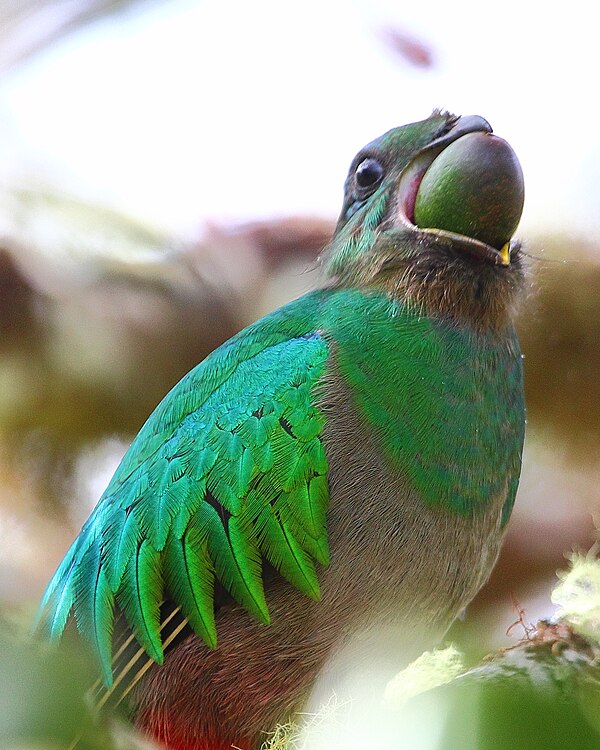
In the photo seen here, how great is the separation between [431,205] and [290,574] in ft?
1.75

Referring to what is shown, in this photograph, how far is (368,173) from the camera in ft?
4.40

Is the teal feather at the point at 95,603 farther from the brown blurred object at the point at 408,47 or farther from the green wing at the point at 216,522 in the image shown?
the brown blurred object at the point at 408,47

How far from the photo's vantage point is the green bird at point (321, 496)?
3.41ft

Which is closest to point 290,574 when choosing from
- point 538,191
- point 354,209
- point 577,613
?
point 577,613

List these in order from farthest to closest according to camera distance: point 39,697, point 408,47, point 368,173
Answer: point 408,47, point 368,173, point 39,697

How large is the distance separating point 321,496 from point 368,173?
554mm

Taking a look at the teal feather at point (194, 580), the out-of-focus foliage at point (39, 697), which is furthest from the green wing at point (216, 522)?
the out-of-focus foliage at point (39, 697)

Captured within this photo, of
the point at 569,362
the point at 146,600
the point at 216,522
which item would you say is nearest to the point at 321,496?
the point at 216,522

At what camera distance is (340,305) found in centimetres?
125

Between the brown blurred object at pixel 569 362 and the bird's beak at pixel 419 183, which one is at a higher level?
the bird's beak at pixel 419 183

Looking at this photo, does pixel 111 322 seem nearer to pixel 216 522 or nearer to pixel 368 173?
pixel 368 173

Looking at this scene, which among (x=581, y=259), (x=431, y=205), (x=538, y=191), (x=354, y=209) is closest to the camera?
(x=431, y=205)

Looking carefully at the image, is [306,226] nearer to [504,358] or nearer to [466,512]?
[504,358]

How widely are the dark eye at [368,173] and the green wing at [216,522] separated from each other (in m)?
0.36
